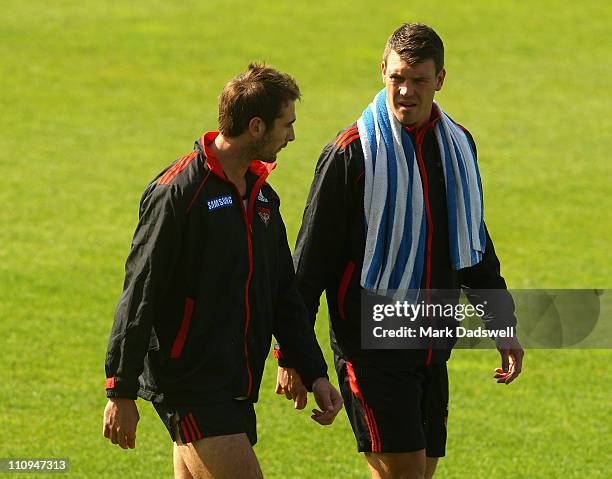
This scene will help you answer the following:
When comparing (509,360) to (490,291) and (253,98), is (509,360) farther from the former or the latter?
(253,98)

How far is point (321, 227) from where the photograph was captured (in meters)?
5.82

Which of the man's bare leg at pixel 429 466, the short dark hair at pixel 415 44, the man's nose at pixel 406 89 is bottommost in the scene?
the man's bare leg at pixel 429 466

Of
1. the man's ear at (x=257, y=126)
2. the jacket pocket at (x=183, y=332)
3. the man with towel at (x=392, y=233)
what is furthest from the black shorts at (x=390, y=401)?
the man's ear at (x=257, y=126)

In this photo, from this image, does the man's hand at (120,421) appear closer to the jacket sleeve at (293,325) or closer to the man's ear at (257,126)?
the jacket sleeve at (293,325)

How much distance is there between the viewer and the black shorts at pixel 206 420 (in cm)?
522

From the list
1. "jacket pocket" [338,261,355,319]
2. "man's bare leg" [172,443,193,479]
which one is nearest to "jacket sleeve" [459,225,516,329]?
"jacket pocket" [338,261,355,319]

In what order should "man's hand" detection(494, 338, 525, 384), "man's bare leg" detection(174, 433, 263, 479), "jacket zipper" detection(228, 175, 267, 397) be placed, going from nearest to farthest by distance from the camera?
"man's bare leg" detection(174, 433, 263, 479)
"jacket zipper" detection(228, 175, 267, 397)
"man's hand" detection(494, 338, 525, 384)

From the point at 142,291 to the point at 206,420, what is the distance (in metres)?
0.55

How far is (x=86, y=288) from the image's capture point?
1136cm

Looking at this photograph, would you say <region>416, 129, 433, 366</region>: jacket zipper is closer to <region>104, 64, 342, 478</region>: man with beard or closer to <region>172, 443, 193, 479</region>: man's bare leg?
<region>104, 64, 342, 478</region>: man with beard

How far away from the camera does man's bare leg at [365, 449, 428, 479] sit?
585 cm

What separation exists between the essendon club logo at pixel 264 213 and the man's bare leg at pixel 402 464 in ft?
3.85

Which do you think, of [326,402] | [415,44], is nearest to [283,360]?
[326,402]

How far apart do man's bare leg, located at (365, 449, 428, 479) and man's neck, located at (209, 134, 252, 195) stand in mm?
1340
